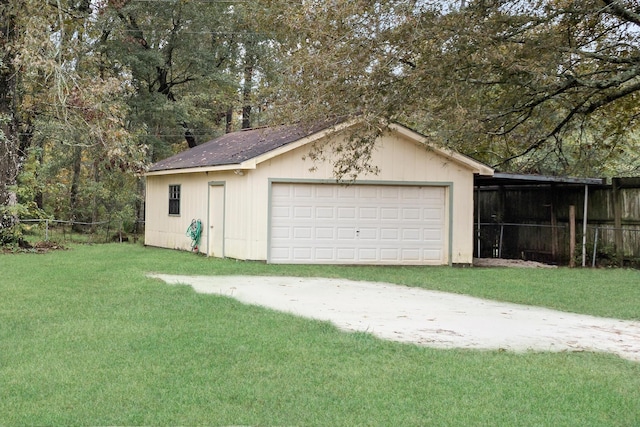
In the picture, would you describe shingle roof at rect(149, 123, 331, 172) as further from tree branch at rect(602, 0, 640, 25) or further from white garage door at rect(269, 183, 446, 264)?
tree branch at rect(602, 0, 640, 25)

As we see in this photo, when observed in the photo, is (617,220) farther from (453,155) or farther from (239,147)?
(239,147)

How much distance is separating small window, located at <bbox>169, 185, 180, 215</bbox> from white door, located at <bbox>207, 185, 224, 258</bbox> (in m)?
2.41

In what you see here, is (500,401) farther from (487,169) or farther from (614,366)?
(487,169)

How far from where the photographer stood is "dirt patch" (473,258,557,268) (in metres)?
17.2

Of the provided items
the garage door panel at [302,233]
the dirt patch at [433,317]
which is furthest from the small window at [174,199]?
the dirt patch at [433,317]

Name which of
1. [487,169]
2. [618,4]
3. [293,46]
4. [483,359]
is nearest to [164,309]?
[483,359]

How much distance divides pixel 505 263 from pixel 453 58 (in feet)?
26.8

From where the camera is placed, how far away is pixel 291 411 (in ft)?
15.5

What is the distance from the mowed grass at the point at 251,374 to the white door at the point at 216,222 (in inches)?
311

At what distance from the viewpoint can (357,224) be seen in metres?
16.7

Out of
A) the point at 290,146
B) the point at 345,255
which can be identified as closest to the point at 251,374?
the point at 290,146

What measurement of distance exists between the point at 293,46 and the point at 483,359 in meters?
11.6

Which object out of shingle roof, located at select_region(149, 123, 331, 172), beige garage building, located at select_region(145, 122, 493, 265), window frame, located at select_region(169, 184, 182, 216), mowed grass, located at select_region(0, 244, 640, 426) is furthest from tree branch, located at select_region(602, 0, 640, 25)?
window frame, located at select_region(169, 184, 182, 216)

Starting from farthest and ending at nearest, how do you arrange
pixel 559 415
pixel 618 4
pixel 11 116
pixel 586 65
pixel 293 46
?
pixel 11 116
pixel 293 46
pixel 586 65
pixel 618 4
pixel 559 415
